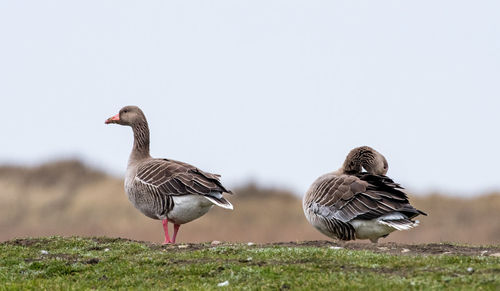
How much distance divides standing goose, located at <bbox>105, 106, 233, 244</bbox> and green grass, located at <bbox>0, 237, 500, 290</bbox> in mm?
2292

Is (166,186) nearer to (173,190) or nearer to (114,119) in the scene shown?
(173,190)

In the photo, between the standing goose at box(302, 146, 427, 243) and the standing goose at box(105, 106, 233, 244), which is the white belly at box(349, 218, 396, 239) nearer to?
the standing goose at box(302, 146, 427, 243)

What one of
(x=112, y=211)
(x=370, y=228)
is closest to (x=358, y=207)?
(x=370, y=228)

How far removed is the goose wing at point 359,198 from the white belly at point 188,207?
8.79 feet

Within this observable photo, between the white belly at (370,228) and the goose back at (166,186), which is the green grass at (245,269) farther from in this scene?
the goose back at (166,186)

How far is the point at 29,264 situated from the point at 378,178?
7919mm

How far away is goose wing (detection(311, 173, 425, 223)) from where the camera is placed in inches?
613

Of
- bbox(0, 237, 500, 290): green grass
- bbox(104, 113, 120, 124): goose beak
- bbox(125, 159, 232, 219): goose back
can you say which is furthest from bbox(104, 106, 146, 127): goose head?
bbox(0, 237, 500, 290): green grass

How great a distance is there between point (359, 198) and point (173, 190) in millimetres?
4531

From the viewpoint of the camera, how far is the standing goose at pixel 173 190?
17062mm

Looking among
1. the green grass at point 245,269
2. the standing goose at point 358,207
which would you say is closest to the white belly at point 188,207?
the green grass at point 245,269

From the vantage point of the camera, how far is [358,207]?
15.7m

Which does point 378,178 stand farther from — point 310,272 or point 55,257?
point 55,257

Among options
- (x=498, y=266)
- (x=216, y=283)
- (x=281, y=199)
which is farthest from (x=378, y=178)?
(x=281, y=199)
